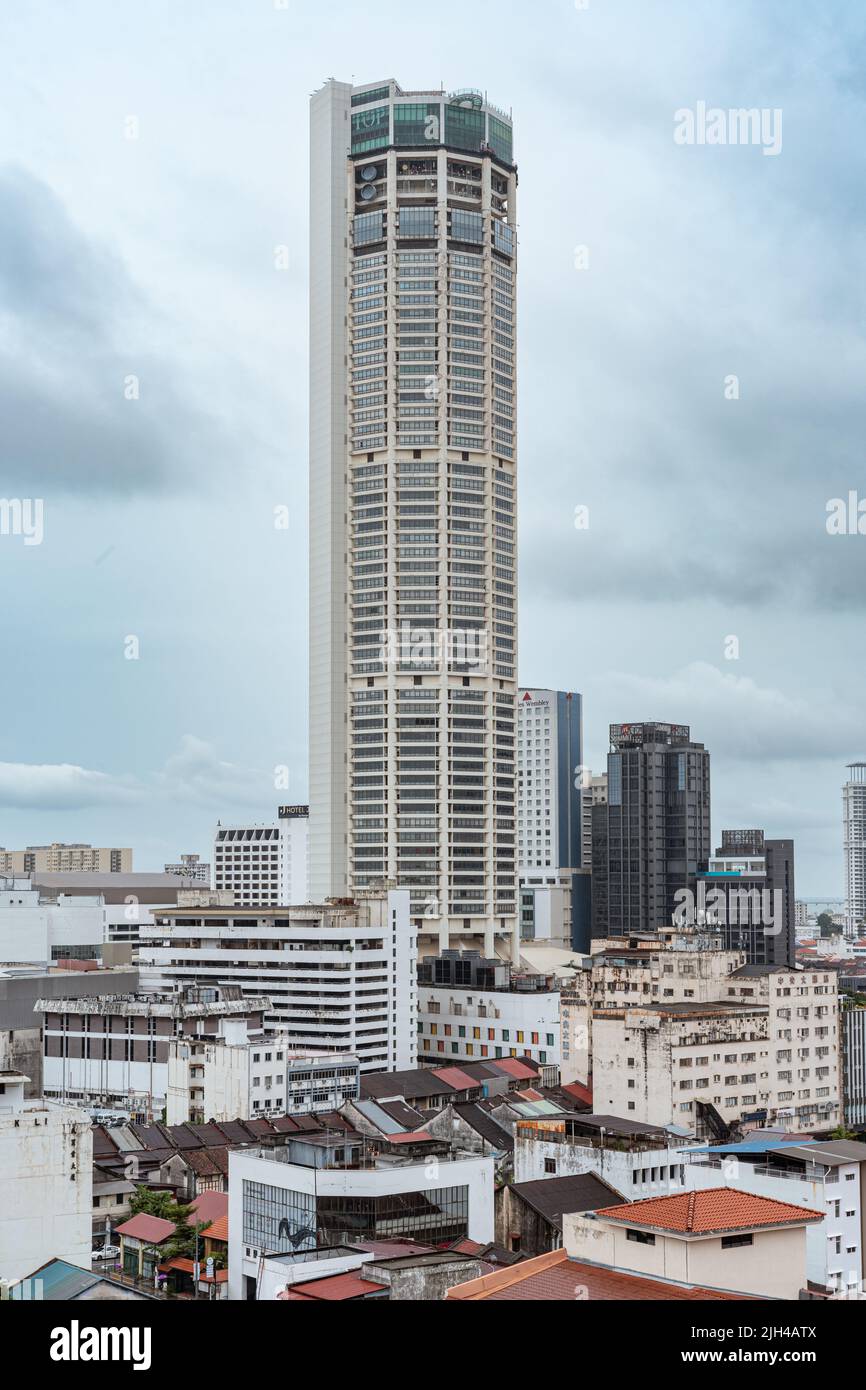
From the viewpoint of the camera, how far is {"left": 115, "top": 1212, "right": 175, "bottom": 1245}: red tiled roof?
24.6m

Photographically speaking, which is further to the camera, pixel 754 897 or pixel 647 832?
pixel 647 832

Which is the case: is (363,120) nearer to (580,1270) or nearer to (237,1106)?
(237,1106)

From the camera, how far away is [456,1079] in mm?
43375

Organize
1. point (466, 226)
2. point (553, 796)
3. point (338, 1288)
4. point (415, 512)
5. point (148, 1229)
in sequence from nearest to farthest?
point (338, 1288)
point (148, 1229)
point (415, 512)
point (466, 226)
point (553, 796)

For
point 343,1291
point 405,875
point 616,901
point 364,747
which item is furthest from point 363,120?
point 343,1291

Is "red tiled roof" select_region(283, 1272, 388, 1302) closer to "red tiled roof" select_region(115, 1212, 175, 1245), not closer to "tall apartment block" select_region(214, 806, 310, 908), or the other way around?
"red tiled roof" select_region(115, 1212, 175, 1245)

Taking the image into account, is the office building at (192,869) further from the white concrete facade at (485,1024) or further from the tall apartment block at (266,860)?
the white concrete facade at (485,1024)

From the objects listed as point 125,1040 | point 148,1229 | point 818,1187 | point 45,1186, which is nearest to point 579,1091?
point 125,1040

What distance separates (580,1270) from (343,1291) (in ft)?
10.6

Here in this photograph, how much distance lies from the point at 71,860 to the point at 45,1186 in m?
114

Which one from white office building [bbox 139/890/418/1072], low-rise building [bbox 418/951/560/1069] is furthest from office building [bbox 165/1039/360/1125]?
low-rise building [bbox 418/951/560/1069]

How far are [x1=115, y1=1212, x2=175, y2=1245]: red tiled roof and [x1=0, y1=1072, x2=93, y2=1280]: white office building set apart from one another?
4356 mm

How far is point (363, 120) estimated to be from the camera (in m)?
71.8

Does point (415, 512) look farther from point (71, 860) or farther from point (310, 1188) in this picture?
point (71, 860)
